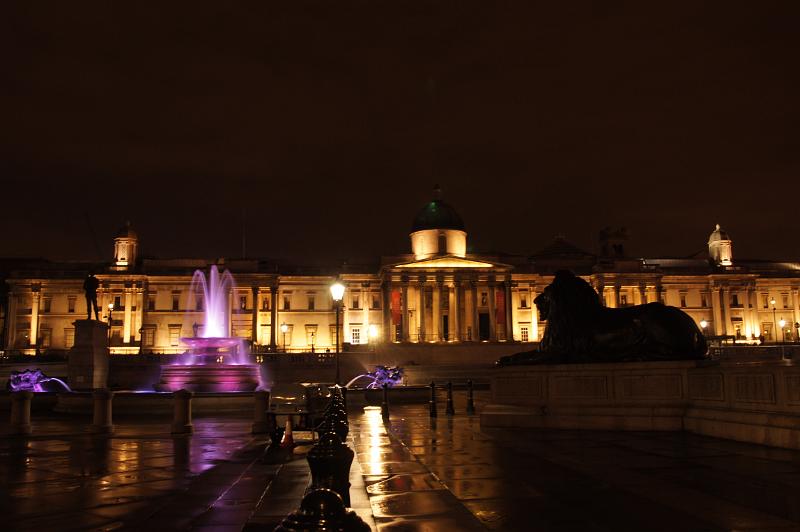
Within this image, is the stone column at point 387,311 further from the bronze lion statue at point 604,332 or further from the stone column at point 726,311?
the bronze lion statue at point 604,332

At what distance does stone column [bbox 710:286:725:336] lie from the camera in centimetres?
10081

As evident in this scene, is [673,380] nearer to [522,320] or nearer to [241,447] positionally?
[241,447]

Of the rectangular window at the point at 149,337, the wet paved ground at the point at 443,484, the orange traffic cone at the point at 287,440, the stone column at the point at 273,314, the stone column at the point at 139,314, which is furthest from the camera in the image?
the stone column at the point at 273,314

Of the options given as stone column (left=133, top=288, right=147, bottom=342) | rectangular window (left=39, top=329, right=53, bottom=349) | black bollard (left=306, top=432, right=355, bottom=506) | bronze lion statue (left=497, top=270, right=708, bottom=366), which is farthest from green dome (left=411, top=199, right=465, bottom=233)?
black bollard (left=306, top=432, right=355, bottom=506)

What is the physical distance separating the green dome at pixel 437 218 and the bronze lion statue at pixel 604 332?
69.0 metres

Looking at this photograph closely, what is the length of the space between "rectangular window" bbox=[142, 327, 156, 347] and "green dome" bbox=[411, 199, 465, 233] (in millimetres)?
35675

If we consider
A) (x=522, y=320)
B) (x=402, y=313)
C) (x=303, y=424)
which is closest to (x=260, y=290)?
(x=402, y=313)

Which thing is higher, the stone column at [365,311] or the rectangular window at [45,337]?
→ the stone column at [365,311]

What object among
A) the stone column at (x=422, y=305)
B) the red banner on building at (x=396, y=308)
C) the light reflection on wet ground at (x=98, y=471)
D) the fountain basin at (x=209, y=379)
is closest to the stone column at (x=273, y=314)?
the red banner on building at (x=396, y=308)

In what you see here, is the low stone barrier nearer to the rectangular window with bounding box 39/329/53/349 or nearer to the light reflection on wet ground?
the light reflection on wet ground

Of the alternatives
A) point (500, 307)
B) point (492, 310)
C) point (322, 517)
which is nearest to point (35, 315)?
point (492, 310)

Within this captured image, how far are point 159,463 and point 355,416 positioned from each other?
1294cm

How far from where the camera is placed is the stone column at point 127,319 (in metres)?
90.3

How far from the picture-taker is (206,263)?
96938 mm
